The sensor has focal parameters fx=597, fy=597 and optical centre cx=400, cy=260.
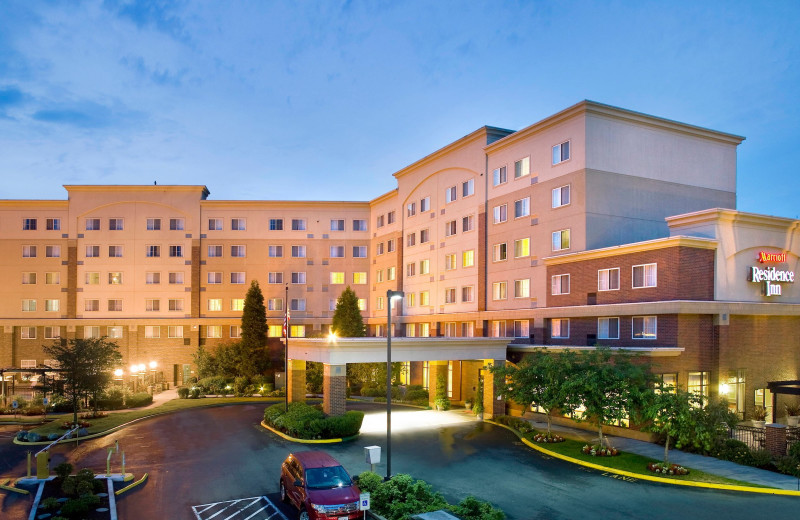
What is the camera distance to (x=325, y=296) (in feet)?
212

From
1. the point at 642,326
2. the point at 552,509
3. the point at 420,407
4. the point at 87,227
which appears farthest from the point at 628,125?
the point at 87,227

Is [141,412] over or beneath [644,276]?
beneath

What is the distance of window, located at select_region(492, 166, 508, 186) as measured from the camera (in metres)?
45.5

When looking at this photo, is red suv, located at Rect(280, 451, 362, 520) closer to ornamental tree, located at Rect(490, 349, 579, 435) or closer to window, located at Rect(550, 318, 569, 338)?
ornamental tree, located at Rect(490, 349, 579, 435)

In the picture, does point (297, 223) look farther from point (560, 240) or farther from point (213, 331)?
point (560, 240)

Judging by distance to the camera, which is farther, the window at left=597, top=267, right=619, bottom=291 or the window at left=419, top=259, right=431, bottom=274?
the window at left=419, top=259, right=431, bottom=274

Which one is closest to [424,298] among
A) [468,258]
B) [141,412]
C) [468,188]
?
[468,258]

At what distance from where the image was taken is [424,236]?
5575cm

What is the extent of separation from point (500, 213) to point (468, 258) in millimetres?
5366

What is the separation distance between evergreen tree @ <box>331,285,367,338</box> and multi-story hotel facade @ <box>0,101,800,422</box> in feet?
16.2

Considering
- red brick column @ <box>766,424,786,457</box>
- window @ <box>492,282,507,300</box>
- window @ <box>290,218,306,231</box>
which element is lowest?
red brick column @ <box>766,424,786,457</box>

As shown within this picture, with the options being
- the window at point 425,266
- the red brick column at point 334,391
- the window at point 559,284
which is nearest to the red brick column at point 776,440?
the window at point 559,284

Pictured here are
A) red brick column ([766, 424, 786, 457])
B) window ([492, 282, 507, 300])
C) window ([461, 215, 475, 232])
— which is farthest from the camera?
window ([461, 215, 475, 232])

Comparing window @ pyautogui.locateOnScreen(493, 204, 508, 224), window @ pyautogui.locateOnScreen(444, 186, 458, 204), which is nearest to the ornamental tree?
window @ pyautogui.locateOnScreen(493, 204, 508, 224)
